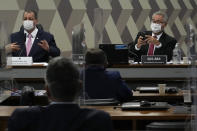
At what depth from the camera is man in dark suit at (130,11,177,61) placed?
6477 millimetres

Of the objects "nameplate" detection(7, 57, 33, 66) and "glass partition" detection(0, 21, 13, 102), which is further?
"nameplate" detection(7, 57, 33, 66)

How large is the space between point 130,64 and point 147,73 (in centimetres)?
25

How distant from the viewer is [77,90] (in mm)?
2053

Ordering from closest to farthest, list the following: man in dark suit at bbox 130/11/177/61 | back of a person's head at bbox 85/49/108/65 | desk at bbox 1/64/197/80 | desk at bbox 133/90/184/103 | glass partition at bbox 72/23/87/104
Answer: glass partition at bbox 72/23/87/104 → back of a person's head at bbox 85/49/108/65 → desk at bbox 133/90/184/103 → desk at bbox 1/64/197/80 → man in dark suit at bbox 130/11/177/61

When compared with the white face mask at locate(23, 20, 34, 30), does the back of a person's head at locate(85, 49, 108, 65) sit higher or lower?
lower

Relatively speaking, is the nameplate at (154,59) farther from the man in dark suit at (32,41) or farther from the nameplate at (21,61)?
the nameplate at (21,61)

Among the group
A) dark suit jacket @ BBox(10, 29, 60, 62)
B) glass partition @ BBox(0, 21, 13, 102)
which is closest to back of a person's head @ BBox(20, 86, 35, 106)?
glass partition @ BBox(0, 21, 13, 102)

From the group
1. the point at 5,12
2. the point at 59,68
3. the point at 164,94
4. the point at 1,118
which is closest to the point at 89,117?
the point at 59,68

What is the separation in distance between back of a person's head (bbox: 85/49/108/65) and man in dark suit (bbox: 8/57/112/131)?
5.83ft

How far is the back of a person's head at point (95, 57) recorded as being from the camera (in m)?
3.88

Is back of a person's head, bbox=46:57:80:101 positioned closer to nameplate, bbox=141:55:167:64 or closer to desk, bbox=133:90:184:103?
desk, bbox=133:90:184:103

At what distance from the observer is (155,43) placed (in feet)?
21.2

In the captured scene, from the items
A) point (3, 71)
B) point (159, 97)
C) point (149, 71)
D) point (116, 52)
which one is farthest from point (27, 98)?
point (149, 71)

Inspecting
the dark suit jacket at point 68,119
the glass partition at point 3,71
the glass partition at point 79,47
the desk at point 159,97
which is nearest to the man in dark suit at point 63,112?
the dark suit jacket at point 68,119
